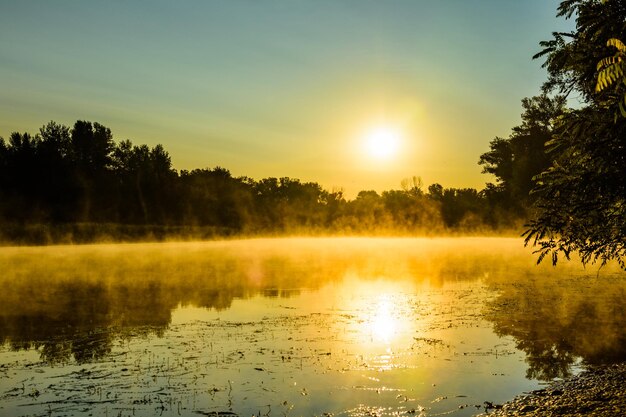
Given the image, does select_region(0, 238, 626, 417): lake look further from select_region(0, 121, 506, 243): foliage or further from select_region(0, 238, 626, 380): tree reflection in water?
select_region(0, 121, 506, 243): foliage

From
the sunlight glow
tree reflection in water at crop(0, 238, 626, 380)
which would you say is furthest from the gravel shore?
the sunlight glow

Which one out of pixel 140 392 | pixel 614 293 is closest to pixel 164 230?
pixel 614 293

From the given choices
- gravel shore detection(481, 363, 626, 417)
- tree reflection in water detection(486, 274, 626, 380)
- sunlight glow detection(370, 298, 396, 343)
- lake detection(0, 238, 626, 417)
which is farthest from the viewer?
sunlight glow detection(370, 298, 396, 343)

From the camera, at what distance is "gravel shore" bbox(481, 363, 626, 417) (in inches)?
467

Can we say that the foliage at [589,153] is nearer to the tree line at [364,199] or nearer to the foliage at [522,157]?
the tree line at [364,199]

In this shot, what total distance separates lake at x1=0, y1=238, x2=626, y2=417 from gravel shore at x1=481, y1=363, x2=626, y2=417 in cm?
80

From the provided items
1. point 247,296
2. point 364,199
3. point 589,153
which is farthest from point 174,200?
point 589,153

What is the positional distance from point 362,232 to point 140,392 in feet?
499

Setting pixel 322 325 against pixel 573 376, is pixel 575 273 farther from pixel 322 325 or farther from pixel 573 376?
pixel 573 376

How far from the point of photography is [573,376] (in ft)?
50.9

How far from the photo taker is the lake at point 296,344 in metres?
14.1

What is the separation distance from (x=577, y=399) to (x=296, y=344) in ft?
32.0

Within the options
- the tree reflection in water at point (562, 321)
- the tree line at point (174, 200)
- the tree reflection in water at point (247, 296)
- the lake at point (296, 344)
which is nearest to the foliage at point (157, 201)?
the tree line at point (174, 200)

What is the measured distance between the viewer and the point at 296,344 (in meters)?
20.1
